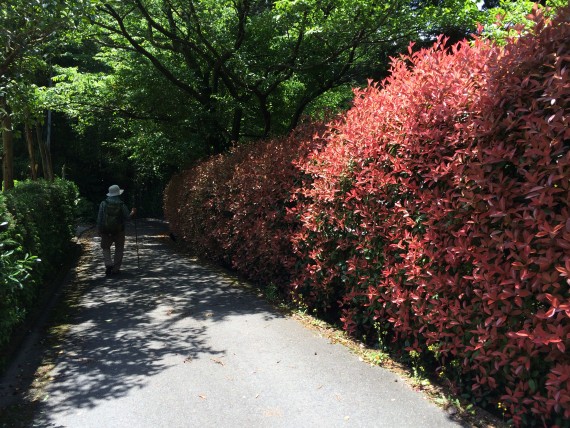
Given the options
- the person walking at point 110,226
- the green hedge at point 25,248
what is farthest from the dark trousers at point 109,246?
the green hedge at point 25,248

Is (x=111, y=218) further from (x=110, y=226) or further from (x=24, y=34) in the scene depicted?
(x=24, y=34)

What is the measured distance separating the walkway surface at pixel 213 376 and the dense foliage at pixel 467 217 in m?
0.61

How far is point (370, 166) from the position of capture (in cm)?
468

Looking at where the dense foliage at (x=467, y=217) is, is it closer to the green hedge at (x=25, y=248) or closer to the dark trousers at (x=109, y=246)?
the green hedge at (x=25, y=248)

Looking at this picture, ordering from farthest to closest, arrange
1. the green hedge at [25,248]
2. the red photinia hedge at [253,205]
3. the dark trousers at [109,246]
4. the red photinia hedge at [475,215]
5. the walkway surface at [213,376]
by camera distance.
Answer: the dark trousers at [109,246] → the red photinia hedge at [253,205] → the green hedge at [25,248] → the walkway surface at [213,376] → the red photinia hedge at [475,215]

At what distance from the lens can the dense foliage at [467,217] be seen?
2.82m

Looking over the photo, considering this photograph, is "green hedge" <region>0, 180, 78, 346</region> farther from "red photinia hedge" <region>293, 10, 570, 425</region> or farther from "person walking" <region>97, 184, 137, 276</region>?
"red photinia hedge" <region>293, 10, 570, 425</region>

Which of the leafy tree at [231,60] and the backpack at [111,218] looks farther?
the leafy tree at [231,60]

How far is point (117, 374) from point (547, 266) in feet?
12.9

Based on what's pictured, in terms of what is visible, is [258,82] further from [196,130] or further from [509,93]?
[509,93]

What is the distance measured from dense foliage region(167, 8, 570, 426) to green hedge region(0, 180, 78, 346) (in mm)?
3255

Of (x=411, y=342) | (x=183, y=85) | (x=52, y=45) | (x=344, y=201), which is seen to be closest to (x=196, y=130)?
(x=183, y=85)

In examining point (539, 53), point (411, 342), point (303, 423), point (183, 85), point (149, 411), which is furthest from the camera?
point (183, 85)

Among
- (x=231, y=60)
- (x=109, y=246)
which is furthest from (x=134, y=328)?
(x=231, y=60)
